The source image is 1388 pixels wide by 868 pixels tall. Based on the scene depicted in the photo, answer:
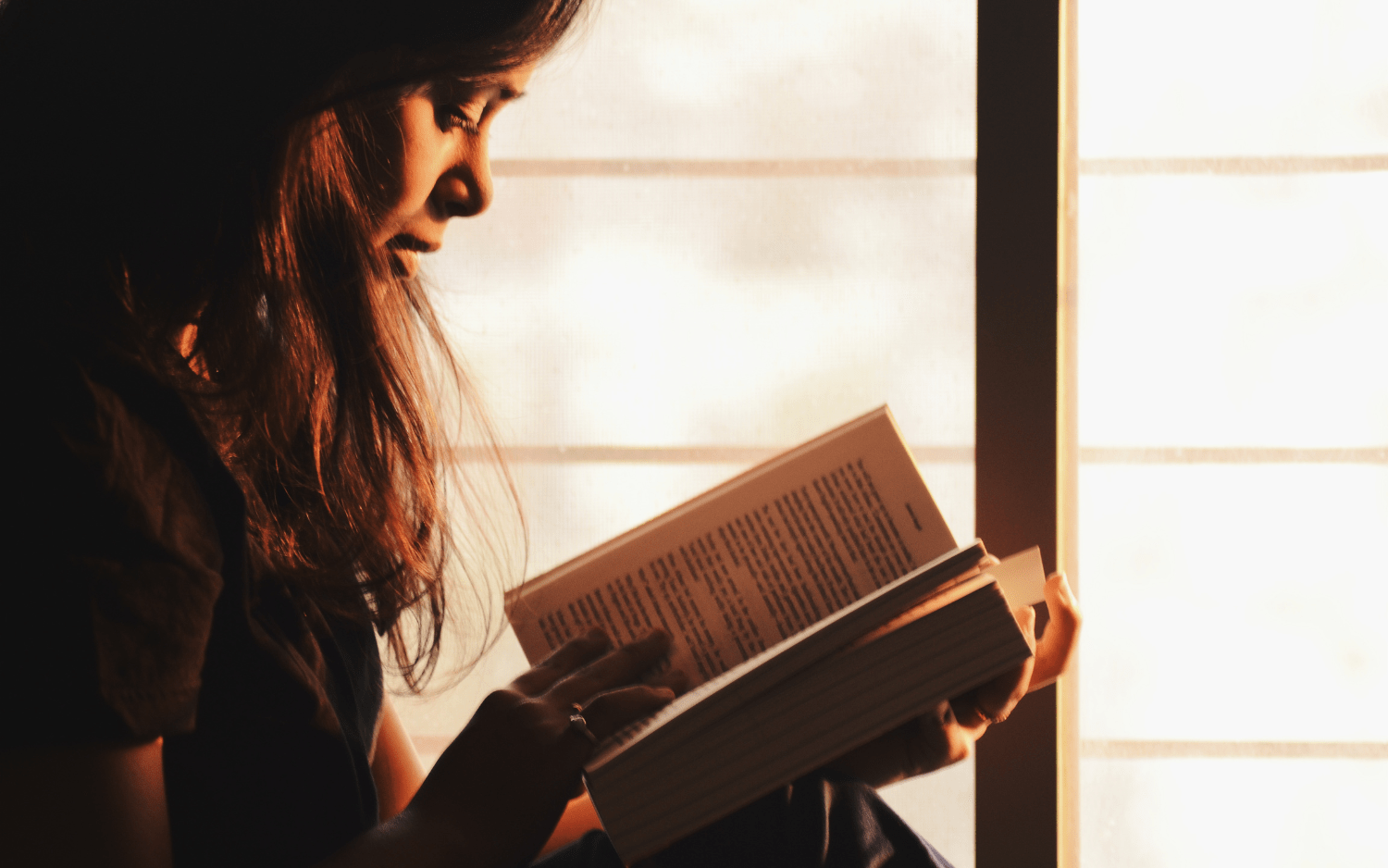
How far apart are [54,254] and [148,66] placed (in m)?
0.12

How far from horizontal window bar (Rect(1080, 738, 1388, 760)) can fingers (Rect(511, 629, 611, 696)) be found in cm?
58

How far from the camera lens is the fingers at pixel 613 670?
562 mm

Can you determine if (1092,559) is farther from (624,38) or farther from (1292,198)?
(624,38)

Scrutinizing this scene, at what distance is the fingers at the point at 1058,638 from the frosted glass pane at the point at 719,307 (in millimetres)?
209

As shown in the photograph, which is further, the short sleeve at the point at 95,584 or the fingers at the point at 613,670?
the fingers at the point at 613,670

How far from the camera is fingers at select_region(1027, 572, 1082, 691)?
73 centimetres

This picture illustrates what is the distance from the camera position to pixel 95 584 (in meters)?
0.41

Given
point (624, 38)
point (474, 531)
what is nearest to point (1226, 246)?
point (624, 38)

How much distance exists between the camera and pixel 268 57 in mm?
529

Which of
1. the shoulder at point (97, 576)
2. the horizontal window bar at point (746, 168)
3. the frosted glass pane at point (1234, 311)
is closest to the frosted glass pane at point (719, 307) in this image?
the horizontal window bar at point (746, 168)

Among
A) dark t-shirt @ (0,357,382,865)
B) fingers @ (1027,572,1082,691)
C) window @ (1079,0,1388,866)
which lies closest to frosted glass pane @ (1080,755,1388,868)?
window @ (1079,0,1388,866)

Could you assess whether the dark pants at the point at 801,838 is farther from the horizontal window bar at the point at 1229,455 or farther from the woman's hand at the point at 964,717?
the horizontal window bar at the point at 1229,455

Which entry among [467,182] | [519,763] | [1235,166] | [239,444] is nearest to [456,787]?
[519,763]

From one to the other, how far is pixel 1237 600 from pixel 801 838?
57 cm
